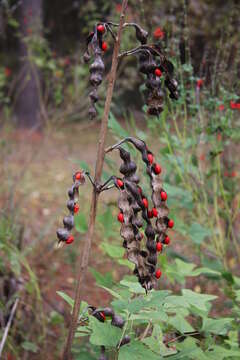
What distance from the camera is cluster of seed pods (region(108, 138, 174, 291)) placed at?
1309mm

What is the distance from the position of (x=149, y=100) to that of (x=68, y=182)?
220 inches

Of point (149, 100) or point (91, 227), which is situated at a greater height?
point (149, 100)

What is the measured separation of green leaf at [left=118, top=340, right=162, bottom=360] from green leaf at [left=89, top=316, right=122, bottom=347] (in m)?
0.05

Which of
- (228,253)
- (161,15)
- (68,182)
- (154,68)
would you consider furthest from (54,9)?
(154,68)

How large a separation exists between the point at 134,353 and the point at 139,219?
0.41 meters

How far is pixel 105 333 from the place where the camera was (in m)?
1.48

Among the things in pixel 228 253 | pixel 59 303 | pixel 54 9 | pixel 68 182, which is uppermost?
pixel 54 9

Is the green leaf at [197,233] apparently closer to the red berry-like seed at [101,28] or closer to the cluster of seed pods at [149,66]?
the cluster of seed pods at [149,66]

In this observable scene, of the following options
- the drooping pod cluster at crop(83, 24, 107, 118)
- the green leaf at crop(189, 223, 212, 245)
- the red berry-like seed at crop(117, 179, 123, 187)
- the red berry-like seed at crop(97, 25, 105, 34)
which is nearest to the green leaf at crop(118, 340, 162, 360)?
the red berry-like seed at crop(117, 179, 123, 187)

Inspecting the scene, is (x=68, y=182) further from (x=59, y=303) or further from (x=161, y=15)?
(x=59, y=303)

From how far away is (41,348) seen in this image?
2715 mm

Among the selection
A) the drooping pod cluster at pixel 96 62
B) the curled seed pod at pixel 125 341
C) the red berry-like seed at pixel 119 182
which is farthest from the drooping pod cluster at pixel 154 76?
the curled seed pod at pixel 125 341

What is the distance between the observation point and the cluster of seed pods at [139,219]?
4.29 feet

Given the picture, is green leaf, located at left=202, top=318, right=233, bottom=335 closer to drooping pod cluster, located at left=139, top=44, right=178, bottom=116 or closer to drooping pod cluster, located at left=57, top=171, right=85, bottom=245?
drooping pod cluster, located at left=57, top=171, right=85, bottom=245
